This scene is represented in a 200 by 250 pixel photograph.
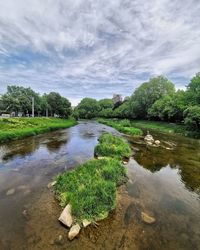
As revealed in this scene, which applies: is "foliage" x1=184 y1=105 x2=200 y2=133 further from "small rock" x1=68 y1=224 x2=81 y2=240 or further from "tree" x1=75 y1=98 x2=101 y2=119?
"tree" x1=75 y1=98 x2=101 y2=119

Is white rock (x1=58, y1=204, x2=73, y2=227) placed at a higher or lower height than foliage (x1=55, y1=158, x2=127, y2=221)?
lower

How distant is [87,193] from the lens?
7.49 metres

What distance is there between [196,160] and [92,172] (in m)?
12.1

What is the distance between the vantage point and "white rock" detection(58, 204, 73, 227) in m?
6.39

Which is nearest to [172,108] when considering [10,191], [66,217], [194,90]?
[194,90]

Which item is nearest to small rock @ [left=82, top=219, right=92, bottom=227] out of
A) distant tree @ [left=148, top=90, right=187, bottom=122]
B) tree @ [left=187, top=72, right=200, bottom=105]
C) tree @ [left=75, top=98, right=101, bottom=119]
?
distant tree @ [left=148, top=90, right=187, bottom=122]

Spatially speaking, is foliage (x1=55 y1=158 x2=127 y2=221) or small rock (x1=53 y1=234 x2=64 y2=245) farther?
foliage (x1=55 y1=158 x2=127 y2=221)

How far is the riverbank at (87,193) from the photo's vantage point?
21.4ft

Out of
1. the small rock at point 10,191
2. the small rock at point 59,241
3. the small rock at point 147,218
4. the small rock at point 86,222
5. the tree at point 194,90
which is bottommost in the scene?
the small rock at point 10,191

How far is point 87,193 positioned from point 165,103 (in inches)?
1863

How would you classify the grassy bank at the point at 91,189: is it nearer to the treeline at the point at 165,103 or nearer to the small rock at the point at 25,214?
the small rock at the point at 25,214

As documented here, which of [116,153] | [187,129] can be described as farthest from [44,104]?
[116,153]

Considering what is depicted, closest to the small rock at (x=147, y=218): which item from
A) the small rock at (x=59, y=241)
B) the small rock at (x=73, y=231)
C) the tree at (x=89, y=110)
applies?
the small rock at (x=73, y=231)

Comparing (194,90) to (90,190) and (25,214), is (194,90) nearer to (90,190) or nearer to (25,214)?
(90,190)
